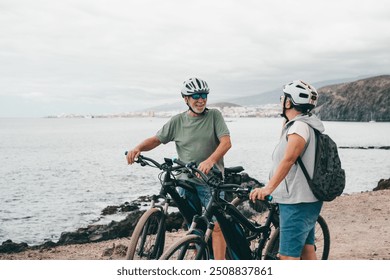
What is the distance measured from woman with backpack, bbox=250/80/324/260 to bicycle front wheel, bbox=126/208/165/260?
1.16 meters

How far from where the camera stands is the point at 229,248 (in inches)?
187

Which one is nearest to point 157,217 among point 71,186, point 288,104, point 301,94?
Result: point 288,104

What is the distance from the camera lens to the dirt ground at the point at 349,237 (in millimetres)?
7409

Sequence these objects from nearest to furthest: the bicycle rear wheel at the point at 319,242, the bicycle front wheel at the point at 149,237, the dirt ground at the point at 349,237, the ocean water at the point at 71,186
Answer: the bicycle front wheel at the point at 149,237
the bicycle rear wheel at the point at 319,242
the dirt ground at the point at 349,237
the ocean water at the point at 71,186

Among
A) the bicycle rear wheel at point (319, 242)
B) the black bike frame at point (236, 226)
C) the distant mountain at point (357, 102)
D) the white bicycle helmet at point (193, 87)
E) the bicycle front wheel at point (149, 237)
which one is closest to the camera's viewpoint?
the black bike frame at point (236, 226)

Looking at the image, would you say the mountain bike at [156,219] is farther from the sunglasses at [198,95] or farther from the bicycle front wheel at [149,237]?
the sunglasses at [198,95]

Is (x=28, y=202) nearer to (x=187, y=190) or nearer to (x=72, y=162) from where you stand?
(x=187, y=190)

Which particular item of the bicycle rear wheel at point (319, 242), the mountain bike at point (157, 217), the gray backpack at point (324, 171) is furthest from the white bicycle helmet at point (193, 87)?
the bicycle rear wheel at point (319, 242)

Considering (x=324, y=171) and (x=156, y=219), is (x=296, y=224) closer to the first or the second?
(x=324, y=171)

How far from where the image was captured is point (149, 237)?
4621mm

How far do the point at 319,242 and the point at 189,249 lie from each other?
207 cm

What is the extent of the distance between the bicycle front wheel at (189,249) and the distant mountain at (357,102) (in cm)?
13393
